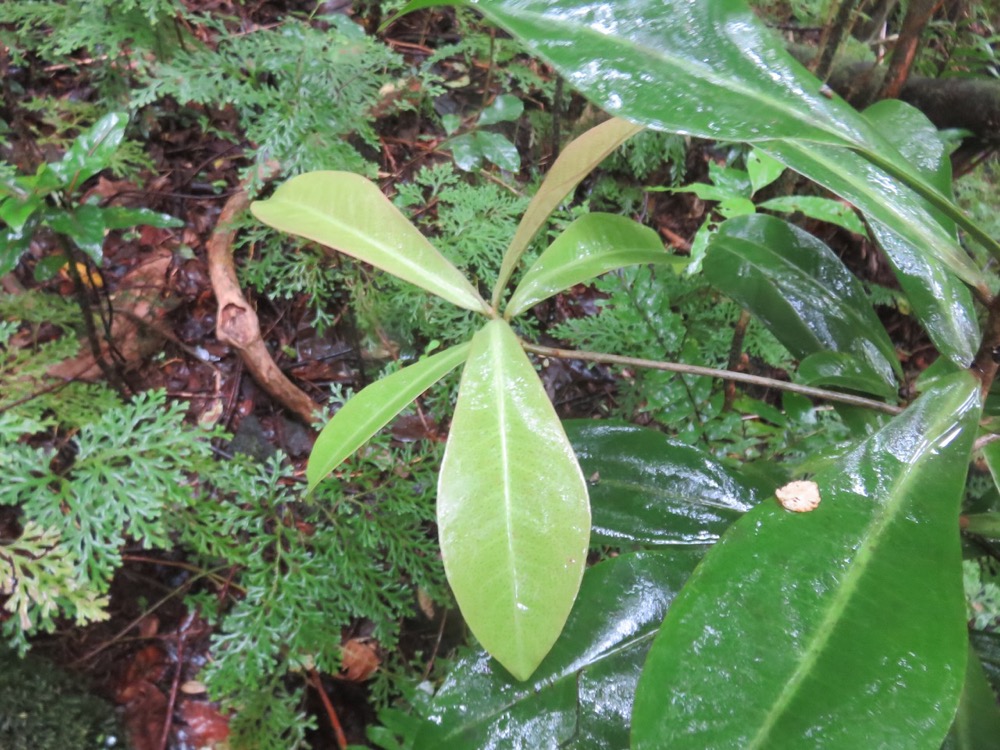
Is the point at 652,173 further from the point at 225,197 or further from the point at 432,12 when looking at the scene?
the point at 225,197

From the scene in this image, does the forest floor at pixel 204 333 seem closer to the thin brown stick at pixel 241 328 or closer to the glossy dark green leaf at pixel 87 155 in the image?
the thin brown stick at pixel 241 328

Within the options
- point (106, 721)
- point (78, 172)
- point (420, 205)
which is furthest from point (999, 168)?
point (106, 721)

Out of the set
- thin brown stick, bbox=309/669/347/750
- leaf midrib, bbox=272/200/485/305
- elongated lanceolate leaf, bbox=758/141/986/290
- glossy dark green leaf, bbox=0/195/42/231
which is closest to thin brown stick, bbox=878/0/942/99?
elongated lanceolate leaf, bbox=758/141/986/290

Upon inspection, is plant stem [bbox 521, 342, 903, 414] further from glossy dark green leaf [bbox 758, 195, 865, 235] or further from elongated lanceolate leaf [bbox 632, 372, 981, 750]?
glossy dark green leaf [bbox 758, 195, 865, 235]

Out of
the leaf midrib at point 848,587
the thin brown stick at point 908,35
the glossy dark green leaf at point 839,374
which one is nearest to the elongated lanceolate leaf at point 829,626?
the leaf midrib at point 848,587

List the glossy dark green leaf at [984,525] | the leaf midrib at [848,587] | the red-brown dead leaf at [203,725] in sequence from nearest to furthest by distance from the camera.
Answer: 1. the leaf midrib at [848,587]
2. the glossy dark green leaf at [984,525]
3. the red-brown dead leaf at [203,725]

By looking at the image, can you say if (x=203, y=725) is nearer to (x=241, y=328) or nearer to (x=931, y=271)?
(x=241, y=328)

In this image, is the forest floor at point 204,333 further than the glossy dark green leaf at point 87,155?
Yes
